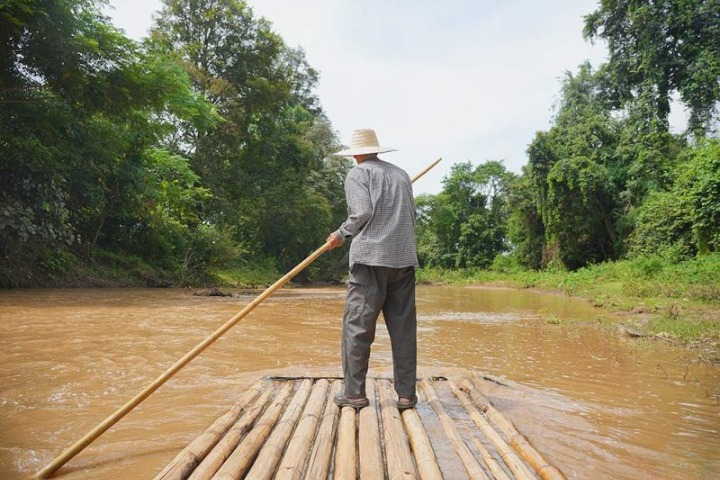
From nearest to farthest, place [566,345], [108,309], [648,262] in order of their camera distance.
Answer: [566,345]
[108,309]
[648,262]

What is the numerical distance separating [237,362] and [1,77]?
27.5 feet

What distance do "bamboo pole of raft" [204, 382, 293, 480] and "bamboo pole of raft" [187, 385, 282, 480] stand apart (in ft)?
0.04

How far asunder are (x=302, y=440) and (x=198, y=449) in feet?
1.39

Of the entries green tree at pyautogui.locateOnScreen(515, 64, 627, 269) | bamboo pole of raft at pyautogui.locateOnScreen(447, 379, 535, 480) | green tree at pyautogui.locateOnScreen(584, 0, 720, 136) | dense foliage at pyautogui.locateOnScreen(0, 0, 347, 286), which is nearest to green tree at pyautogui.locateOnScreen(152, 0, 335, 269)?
dense foliage at pyautogui.locateOnScreen(0, 0, 347, 286)

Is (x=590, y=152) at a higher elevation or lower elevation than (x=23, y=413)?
higher

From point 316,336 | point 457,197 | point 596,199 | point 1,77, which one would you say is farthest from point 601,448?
point 457,197

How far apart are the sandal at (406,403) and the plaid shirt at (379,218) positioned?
735 mm

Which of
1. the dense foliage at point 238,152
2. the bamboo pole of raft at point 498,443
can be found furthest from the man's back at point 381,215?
the dense foliage at point 238,152

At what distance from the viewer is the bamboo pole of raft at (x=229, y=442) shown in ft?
5.96

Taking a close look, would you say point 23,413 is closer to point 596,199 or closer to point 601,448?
point 601,448

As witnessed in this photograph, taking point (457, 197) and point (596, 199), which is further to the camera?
point (457, 197)

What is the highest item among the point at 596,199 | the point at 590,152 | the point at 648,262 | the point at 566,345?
the point at 590,152

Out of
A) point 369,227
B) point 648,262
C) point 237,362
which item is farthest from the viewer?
point 648,262

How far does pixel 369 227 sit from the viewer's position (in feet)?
Result: 9.49
